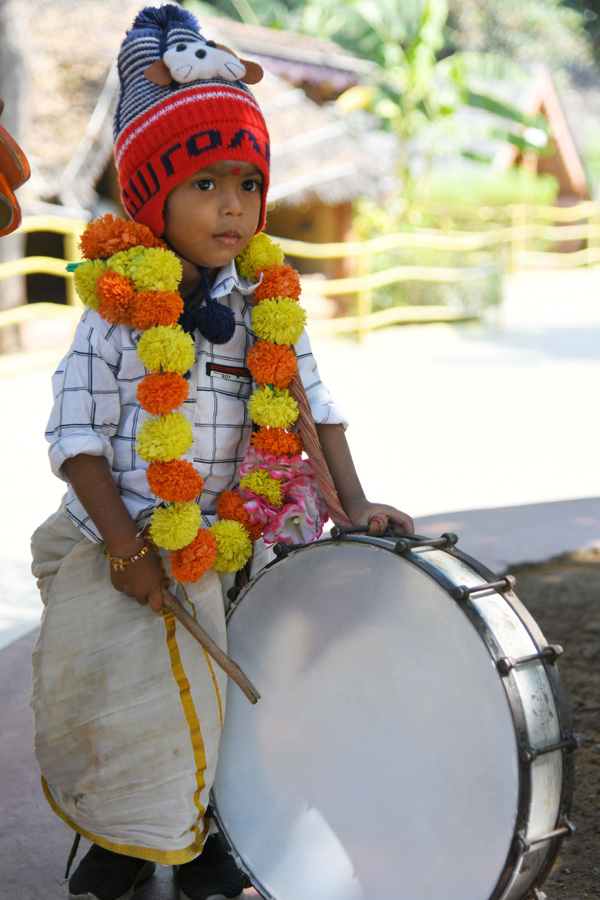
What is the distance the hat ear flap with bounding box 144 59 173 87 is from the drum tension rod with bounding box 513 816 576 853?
57.4 inches

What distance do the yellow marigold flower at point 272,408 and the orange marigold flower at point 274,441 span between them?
0.01 meters

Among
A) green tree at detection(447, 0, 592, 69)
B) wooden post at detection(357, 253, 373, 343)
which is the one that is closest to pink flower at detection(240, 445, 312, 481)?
wooden post at detection(357, 253, 373, 343)

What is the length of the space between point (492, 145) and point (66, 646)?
22.1 meters

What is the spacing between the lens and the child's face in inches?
75.9

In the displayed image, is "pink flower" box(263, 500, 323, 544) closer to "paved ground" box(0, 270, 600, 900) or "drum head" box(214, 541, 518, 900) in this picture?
"drum head" box(214, 541, 518, 900)

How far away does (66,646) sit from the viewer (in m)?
1.92

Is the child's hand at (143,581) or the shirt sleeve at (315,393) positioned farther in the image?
the shirt sleeve at (315,393)

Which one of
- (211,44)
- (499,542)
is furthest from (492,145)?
(211,44)

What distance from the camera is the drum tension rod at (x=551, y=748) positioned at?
4.77 feet

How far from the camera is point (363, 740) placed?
1.75 meters

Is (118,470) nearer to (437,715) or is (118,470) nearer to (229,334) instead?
(229,334)

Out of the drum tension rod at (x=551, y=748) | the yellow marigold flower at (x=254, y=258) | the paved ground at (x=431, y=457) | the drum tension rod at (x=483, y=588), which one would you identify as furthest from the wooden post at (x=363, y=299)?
the drum tension rod at (x=551, y=748)

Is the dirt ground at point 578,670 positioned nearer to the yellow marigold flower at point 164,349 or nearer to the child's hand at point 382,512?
the child's hand at point 382,512

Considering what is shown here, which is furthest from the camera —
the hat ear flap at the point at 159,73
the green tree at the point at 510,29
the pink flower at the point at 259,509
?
the green tree at the point at 510,29
